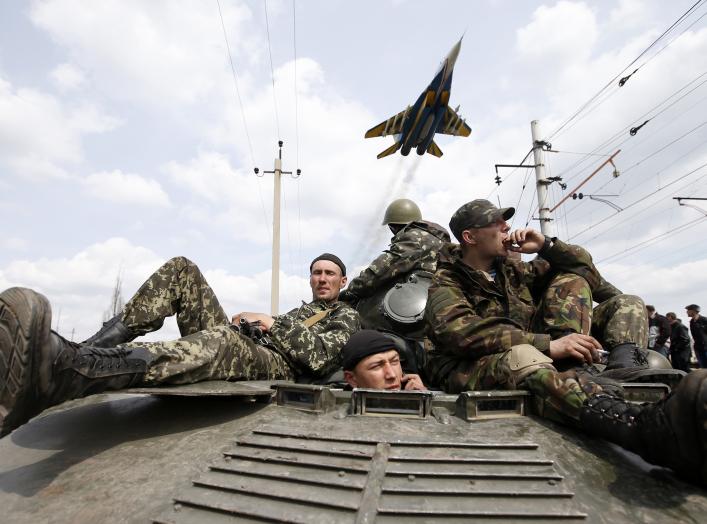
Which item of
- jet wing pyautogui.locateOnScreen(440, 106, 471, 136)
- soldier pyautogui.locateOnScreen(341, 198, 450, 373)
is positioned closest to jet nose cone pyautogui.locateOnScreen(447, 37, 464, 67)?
jet wing pyautogui.locateOnScreen(440, 106, 471, 136)

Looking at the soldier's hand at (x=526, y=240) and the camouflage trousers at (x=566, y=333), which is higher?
the soldier's hand at (x=526, y=240)

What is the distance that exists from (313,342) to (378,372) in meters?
0.79

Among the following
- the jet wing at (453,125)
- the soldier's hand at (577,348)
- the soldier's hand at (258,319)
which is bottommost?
the soldier's hand at (577,348)

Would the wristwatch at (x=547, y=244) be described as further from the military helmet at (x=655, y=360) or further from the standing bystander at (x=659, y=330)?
the standing bystander at (x=659, y=330)

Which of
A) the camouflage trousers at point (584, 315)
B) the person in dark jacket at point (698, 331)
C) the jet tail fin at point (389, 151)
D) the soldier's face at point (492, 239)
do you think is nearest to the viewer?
the camouflage trousers at point (584, 315)

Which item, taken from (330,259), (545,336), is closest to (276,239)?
(330,259)

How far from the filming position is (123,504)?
164cm

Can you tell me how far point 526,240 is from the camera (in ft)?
10.6

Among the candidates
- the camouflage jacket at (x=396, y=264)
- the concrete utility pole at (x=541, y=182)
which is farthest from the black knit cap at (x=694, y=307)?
the camouflage jacket at (x=396, y=264)

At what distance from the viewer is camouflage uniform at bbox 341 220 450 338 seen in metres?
4.28

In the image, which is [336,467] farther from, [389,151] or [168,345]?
[389,151]

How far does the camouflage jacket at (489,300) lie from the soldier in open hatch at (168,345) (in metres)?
0.82

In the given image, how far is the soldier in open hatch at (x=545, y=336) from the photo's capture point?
5.40 ft

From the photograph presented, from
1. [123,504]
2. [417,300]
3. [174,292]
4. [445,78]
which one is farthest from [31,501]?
[445,78]
